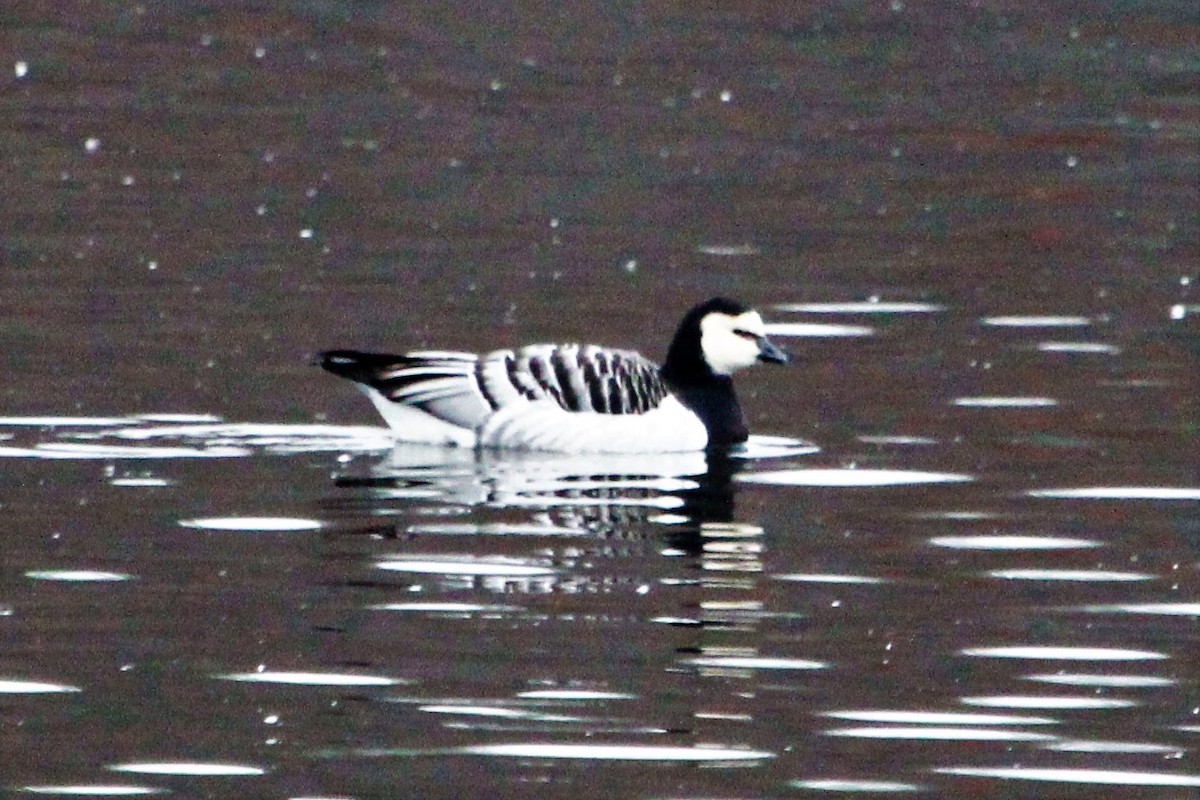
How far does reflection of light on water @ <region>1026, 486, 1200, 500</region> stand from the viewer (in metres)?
13.3

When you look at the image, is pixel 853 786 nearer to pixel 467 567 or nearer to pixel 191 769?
pixel 191 769

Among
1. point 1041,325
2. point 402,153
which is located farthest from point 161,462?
point 402,153

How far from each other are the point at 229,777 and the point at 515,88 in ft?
70.8

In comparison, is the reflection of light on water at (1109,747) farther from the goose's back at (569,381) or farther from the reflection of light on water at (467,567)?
the goose's back at (569,381)

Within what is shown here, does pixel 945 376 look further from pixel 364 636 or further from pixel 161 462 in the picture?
pixel 364 636

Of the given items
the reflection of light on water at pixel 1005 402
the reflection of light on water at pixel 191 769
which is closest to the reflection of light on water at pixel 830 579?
the reflection of light on water at pixel 191 769

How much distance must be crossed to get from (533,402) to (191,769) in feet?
20.3

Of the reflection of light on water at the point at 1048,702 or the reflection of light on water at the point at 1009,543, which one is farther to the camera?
the reflection of light on water at the point at 1009,543

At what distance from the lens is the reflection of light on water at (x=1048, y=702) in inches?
379

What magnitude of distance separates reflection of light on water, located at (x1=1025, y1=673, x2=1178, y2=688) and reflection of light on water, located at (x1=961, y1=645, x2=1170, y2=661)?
0.83ft

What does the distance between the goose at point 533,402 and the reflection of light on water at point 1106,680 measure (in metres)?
5.09

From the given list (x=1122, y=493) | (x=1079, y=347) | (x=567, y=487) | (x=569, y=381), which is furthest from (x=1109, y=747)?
(x=1079, y=347)

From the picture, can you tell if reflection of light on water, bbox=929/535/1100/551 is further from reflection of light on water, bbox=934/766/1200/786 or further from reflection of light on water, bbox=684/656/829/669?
reflection of light on water, bbox=934/766/1200/786

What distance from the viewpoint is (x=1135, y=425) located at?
589 inches
